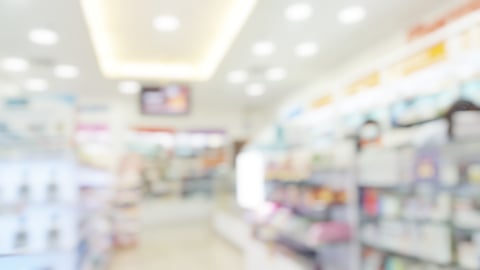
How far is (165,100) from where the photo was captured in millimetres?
6742

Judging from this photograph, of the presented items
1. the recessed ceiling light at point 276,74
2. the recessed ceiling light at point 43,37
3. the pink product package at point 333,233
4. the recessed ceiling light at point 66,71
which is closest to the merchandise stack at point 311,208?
the pink product package at point 333,233

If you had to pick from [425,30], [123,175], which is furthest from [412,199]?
[123,175]

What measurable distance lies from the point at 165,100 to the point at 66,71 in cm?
172

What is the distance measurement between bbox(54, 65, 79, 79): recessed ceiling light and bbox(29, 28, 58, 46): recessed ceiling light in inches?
43.3

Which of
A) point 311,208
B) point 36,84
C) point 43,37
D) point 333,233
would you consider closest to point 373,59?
point 311,208

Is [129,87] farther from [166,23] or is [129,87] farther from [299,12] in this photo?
[299,12]

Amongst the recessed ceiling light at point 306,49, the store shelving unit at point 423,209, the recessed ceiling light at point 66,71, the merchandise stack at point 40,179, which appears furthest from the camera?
the recessed ceiling light at point 66,71

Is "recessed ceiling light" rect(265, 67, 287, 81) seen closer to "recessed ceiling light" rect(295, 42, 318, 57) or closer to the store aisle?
"recessed ceiling light" rect(295, 42, 318, 57)

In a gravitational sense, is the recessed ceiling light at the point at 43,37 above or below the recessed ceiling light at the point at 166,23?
below

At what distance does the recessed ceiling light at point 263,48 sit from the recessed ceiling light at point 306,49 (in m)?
0.39

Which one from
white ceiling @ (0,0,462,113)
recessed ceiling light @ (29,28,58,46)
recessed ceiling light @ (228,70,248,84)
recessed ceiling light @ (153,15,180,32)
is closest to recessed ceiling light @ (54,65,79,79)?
white ceiling @ (0,0,462,113)

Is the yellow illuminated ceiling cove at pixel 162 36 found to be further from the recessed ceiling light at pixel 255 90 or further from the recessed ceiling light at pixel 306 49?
the recessed ceiling light at pixel 255 90

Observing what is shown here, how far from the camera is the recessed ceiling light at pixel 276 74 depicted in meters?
6.53

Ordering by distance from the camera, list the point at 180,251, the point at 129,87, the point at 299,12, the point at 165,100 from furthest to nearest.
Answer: the point at 129,87, the point at 165,100, the point at 180,251, the point at 299,12
